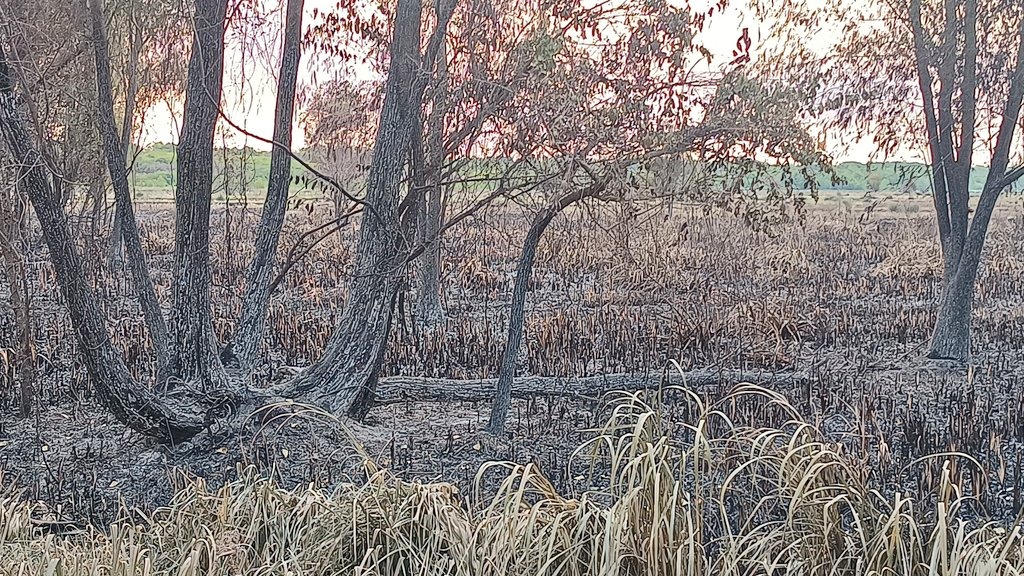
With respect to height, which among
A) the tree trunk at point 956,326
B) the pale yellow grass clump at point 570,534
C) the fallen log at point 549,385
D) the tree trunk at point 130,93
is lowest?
the pale yellow grass clump at point 570,534

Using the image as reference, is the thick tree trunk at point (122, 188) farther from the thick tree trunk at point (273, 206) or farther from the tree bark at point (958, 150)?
the tree bark at point (958, 150)

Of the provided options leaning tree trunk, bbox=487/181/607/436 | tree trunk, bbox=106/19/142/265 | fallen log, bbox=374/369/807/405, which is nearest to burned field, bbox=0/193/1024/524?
fallen log, bbox=374/369/807/405

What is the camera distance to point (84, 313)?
5359mm

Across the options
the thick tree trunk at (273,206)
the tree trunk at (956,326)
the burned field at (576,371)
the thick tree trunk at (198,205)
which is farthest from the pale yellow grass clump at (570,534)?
the tree trunk at (956,326)

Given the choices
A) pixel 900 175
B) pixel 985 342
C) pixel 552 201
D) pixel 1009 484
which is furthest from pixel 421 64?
pixel 985 342

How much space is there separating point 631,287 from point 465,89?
6.42 m

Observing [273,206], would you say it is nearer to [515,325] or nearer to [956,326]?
[515,325]

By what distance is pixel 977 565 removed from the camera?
3117 millimetres

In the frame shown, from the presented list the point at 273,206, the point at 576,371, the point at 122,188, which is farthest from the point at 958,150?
the point at 122,188

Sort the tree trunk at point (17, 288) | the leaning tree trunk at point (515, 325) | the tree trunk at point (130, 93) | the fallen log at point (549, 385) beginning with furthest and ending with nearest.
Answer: the tree trunk at point (130, 93) < the fallen log at point (549, 385) < the tree trunk at point (17, 288) < the leaning tree trunk at point (515, 325)

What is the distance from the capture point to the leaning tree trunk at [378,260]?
601 centimetres

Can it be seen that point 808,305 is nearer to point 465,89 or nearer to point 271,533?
point 465,89

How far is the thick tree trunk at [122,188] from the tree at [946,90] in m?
5.02

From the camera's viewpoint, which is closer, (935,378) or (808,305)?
(935,378)
